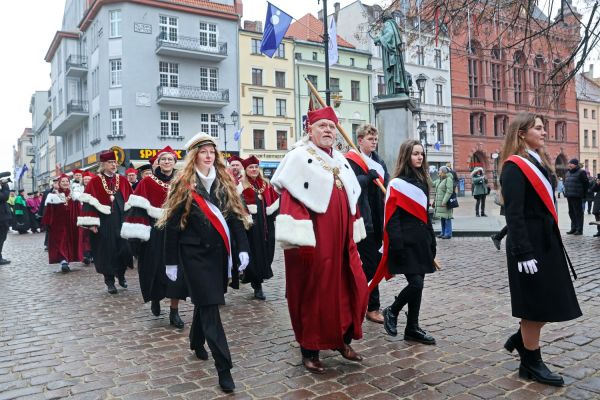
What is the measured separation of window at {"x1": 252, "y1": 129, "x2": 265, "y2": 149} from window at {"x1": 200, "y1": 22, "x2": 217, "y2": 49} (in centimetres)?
715

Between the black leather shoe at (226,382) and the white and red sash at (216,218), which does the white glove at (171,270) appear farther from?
the black leather shoe at (226,382)

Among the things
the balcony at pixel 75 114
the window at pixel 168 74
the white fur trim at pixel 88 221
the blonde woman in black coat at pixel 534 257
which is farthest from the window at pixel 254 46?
the blonde woman in black coat at pixel 534 257

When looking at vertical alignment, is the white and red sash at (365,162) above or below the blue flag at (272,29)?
below

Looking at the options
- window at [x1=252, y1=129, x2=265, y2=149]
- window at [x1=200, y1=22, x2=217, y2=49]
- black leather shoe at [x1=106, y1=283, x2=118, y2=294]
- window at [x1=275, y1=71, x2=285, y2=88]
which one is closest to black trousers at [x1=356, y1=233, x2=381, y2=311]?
black leather shoe at [x1=106, y1=283, x2=118, y2=294]

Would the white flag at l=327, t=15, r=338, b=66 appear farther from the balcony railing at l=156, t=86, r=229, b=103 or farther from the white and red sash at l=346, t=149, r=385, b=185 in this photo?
the balcony railing at l=156, t=86, r=229, b=103

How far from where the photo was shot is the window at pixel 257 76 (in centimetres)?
→ 4172

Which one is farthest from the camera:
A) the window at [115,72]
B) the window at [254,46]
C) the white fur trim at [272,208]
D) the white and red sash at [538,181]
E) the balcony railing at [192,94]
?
the window at [254,46]

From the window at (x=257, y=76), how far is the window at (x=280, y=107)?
2.08 m

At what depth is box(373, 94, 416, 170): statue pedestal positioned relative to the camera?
1378 cm

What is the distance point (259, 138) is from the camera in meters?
41.9

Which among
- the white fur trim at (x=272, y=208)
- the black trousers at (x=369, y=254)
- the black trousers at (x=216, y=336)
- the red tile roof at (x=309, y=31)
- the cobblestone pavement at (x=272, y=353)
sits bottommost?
the cobblestone pavement at (x=272, y=353)

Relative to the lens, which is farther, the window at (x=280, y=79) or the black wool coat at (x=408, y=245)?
the window at (x=280, y=79)

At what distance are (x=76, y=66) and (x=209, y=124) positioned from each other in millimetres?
11553

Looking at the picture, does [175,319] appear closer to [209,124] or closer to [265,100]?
[209,124]
